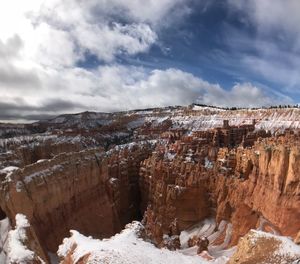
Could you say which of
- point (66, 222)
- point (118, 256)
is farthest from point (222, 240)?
point (118, 256)

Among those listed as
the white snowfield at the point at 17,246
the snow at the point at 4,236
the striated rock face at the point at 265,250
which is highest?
the striated rock face at the point at 265,250

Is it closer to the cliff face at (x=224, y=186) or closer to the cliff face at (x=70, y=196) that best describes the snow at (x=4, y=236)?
the cliff face at (x=70, y=196)

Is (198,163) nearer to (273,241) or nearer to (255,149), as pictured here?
(255,149)

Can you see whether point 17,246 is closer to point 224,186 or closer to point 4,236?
point 4,236

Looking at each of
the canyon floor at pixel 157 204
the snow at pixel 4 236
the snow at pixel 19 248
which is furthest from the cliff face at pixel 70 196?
the snow at pixel 19 248

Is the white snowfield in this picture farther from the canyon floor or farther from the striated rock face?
the striated rock face

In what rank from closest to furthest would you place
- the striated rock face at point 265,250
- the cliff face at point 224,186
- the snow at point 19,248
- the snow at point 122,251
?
the snow at point 122,251, the snow at point 19,248, the striated rock face at point 265,250, the cliff face at point 224,186

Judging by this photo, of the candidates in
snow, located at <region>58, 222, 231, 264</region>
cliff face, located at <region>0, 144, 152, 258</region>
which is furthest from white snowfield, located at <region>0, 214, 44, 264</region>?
cliff face, located at <region>0, 144, 152, 258</region>
